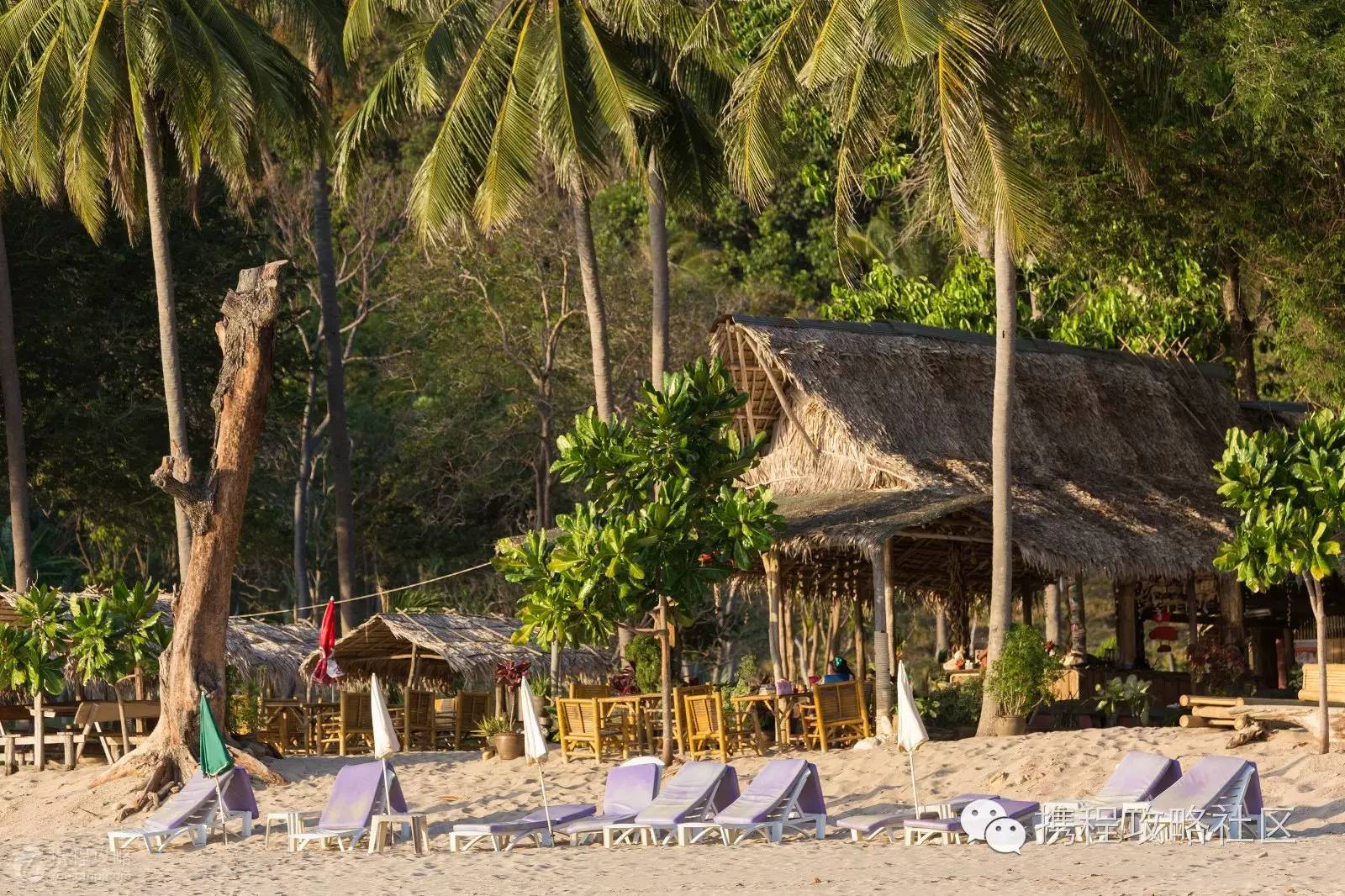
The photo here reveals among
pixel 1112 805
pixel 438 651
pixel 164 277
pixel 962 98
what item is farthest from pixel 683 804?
pixel 164 277

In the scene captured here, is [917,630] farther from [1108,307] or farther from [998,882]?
[998,882]

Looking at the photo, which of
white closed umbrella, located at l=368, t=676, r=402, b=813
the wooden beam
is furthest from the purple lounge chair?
the wooden beam

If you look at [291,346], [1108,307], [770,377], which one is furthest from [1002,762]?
[291,346]

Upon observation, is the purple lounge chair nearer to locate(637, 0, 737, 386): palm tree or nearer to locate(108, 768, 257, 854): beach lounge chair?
locate(108, 768, 257, 854): beach lounge chair

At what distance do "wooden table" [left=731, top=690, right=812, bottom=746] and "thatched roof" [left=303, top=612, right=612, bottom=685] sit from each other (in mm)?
4664

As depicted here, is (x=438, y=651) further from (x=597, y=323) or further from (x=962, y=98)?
(x=962, y=98)

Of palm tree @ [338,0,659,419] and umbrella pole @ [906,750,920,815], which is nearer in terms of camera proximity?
umbrella pole @ [906,750,920,815]

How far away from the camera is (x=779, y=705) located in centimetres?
1641

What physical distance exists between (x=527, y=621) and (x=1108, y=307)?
38.3ft

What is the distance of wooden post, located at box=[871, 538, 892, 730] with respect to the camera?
16391 millimetres

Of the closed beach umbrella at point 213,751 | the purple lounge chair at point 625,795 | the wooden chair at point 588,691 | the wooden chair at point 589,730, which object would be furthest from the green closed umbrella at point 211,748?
the wooden chair at point 588,691

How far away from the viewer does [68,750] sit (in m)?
18.5

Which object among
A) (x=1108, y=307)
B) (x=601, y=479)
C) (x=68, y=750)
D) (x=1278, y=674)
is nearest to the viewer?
(x=601, y=479)

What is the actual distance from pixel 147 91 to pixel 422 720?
770 centimetres
